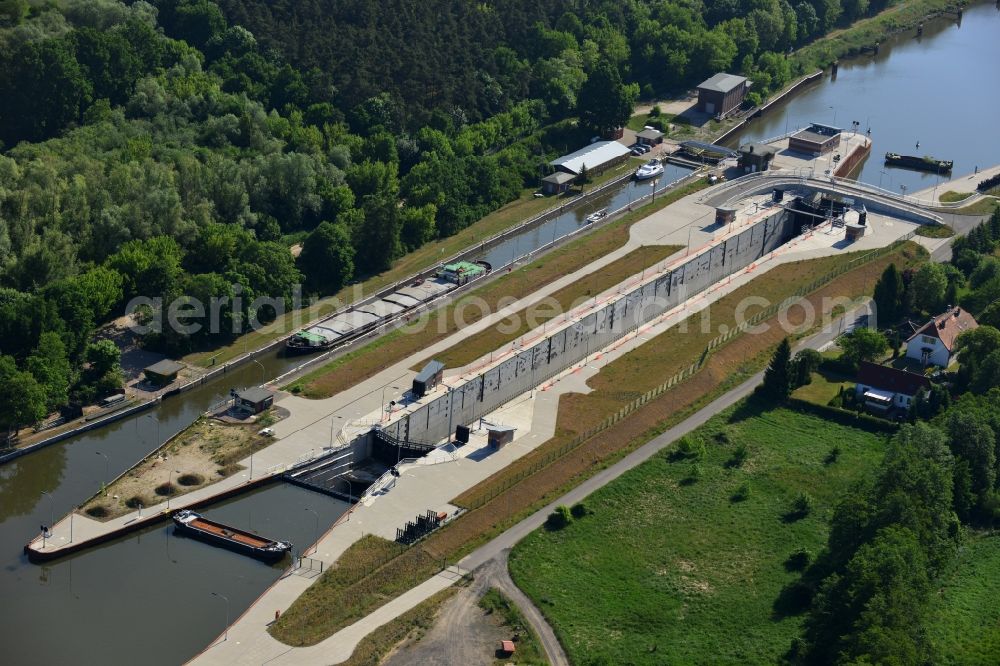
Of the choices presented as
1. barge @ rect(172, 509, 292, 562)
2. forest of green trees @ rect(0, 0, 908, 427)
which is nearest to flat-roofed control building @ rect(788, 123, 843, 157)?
forest of green trees @ rect(0, 0, 908, 427)

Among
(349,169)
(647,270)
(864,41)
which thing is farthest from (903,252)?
(864,41)

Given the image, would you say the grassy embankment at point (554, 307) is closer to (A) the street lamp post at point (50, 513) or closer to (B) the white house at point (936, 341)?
(B) the white house at point (936, 341)

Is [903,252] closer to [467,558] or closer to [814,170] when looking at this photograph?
[814,170]

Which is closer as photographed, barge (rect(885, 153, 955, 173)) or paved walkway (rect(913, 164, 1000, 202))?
paved walkway (rect(913, 164, 1000, 202))

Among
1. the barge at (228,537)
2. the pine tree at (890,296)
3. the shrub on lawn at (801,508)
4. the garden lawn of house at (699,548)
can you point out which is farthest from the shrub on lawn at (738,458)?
the barge at (228,537)

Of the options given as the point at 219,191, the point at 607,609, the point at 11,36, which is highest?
the point at 11,36

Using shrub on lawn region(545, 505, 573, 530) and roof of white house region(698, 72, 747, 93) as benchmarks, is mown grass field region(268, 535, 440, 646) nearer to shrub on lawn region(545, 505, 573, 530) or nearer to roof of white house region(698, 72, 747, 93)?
shrub on lawn region(545, 505, 573, 530)

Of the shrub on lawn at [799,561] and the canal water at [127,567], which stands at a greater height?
the shrub on lawn at [799,561]
